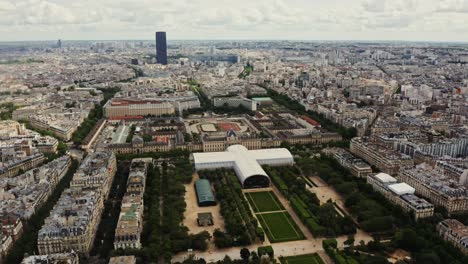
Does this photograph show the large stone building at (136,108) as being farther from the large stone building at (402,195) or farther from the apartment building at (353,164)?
the large stone building at (402,195)

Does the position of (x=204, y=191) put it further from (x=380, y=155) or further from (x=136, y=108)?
(x=136, y=108)

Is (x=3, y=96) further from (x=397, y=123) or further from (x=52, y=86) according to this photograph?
(x=397, y=123)

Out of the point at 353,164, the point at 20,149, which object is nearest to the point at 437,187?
the point at 353,164

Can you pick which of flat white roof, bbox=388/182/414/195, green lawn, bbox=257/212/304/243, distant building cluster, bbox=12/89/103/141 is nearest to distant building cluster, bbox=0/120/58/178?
distant building cluster, bbox=12/89/103/141

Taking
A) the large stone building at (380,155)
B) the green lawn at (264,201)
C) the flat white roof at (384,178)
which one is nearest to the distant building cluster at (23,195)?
the green lawn at (264,201)

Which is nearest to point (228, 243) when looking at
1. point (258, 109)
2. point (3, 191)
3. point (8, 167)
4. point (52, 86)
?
point (3, 191)

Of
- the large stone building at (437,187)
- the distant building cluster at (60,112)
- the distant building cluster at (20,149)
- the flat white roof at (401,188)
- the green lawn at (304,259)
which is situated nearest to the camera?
the green lawn at (304,259)

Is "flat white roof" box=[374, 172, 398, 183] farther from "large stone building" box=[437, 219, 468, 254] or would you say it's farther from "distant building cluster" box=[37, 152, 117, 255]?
"distant building cluster" box=[37, 152, 117, 255]

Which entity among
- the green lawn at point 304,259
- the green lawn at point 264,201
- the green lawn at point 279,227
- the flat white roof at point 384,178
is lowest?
the green lawn at point 304,259

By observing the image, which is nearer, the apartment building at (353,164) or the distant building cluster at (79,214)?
the distant building cluster at (79,214)
